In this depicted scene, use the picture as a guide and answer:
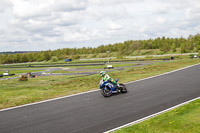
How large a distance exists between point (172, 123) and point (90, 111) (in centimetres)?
403

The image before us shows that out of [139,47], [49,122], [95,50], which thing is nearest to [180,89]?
[49,122]

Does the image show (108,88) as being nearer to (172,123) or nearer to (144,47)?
(172,123)

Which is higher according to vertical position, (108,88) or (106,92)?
(108,88)

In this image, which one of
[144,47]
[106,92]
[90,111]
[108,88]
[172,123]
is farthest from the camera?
[144,47]

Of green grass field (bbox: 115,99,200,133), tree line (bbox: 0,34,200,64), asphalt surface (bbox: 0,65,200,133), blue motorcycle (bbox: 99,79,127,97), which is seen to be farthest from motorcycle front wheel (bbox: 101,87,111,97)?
tree line (bbox: 0,34,200,64)

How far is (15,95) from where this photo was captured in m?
13.9

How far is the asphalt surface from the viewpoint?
8.15 meters

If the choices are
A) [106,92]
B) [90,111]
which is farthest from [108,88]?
[90,111]

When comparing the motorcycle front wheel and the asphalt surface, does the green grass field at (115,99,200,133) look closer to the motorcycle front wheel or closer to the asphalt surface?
the asphalt surface

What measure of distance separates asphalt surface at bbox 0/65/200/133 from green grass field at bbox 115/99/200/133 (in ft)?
2.77

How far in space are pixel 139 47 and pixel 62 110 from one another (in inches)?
5104

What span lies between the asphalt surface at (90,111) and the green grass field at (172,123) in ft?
2.77

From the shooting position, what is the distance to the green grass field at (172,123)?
6.89m

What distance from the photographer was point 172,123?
7.49 m
